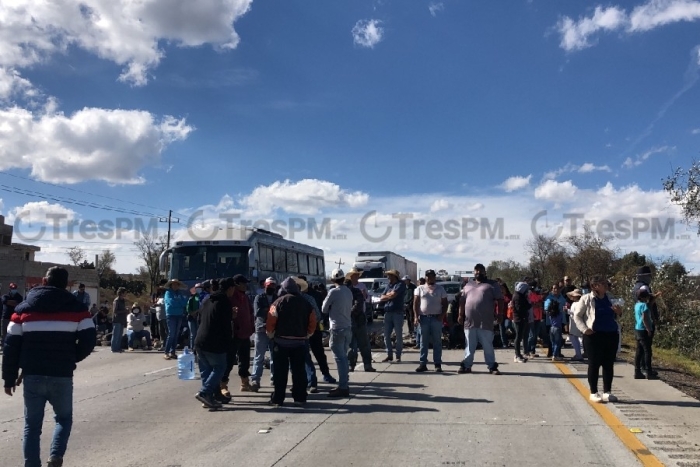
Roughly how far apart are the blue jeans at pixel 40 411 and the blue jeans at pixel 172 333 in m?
9.55

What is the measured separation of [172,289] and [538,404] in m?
9.22

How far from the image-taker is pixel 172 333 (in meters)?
15.0

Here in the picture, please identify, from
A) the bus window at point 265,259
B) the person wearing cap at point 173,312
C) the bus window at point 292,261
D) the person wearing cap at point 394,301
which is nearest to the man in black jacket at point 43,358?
the person wearing cap at point 394,301

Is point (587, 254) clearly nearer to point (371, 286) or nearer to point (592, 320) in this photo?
point (371, 286)

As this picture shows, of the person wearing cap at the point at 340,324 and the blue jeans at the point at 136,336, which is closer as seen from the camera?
the person wearing cap at the point at 340,324

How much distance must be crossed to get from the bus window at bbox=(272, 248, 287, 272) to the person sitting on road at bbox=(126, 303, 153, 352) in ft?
21.6

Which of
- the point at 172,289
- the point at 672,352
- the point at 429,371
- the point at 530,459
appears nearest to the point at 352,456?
the point at 530,459

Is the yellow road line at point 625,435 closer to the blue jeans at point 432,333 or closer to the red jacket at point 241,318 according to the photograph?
the blue jeans at point 432,333

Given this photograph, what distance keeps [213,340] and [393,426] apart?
2538mm

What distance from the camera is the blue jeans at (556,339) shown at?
13539 millimetres

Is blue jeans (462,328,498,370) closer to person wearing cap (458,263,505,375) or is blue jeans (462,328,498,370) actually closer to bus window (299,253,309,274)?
person wearing cap (458,263,505,375)

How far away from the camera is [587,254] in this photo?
42.3 metres

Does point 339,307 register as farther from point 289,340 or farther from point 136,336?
point 136,336

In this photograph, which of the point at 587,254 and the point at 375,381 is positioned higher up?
the point at 587,254
